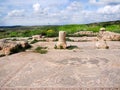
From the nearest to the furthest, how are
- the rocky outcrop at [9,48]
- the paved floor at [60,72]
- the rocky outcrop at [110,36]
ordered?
the paved floor at [60,72] → the rocky outcrop at [9,48] → the rocky outcrop at [110,36]

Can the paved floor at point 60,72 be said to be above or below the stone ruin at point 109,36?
below

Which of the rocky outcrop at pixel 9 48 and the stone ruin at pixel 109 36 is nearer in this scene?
the rocky outcrop at pixel 9 48

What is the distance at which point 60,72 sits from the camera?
336 inches

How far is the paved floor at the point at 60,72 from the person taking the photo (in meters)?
7.19

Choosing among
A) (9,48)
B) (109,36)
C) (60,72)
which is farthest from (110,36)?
(60,72)

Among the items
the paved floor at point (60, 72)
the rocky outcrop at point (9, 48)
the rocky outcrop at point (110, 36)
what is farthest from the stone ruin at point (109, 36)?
the paved floor at point (60, 72)

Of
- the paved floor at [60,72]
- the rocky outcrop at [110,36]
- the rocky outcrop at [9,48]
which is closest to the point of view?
the paved floor at [60,72]

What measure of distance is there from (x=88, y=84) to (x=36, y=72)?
2370 mm

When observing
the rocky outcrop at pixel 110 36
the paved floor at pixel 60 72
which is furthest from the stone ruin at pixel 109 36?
the paved floor at pixel 60 72

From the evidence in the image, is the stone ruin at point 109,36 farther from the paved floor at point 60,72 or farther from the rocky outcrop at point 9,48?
the paved floor at point 60,72

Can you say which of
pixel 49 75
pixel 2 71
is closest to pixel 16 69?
pixel 2 71

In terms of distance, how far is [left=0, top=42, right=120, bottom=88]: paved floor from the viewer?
719cm

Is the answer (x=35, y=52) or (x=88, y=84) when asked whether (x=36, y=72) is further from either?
(x=35, y=52)

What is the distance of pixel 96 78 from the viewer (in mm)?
7637
